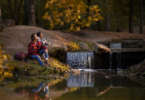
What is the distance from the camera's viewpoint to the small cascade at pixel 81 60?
46.5 ft

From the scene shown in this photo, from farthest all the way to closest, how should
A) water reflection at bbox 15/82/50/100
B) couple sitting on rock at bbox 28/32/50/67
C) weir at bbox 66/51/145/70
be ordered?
weir at bbox 66/51/145/70
couple sitting on rock at bbox 28/32/50/67
water reflection at bbox 15/82/50/100

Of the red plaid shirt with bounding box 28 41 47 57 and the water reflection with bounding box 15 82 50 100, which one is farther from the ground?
the red plaid shirt with bounding box 28 41 47 57

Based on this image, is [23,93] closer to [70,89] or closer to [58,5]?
[70,89]

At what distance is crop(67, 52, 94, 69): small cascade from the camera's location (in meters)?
14.2

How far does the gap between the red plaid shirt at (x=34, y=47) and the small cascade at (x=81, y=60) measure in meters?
3.44

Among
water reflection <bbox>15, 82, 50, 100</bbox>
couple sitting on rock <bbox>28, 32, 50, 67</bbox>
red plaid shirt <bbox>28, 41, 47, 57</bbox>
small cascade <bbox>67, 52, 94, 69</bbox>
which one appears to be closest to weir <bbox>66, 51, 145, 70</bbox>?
small cascade <bbox>67, 52, 94, 69</bbox>

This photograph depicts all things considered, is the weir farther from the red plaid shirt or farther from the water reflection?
the water reflection

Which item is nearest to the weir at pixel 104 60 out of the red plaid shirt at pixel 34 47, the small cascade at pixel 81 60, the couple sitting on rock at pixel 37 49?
the small cascade at pixel 81 60

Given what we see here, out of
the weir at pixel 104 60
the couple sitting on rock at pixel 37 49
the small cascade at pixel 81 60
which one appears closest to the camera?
the couple sitting on rock at pixel 37 49

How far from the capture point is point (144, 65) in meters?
9.80

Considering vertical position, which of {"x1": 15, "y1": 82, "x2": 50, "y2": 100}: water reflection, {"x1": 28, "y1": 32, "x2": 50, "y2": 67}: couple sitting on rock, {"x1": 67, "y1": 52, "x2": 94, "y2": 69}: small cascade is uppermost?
{"x1": 28, "y1": 32, "x2": 50, "y2": 67}: couple sitting on rock

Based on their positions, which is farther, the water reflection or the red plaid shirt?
the red plaid shirt

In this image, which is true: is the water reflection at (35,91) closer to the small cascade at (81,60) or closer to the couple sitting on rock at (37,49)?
the couple sitting on rock at (37,49)

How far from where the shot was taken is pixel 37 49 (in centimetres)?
1120
